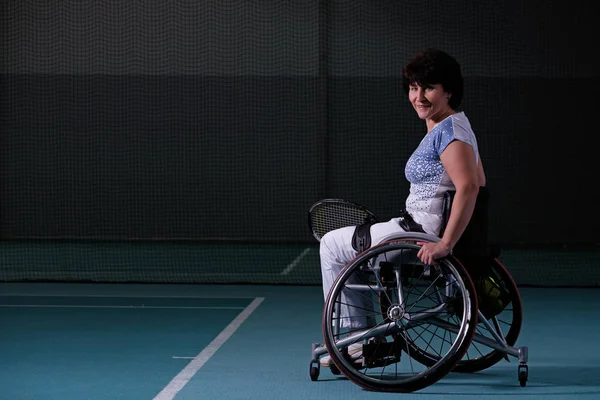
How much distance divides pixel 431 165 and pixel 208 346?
1612 mm

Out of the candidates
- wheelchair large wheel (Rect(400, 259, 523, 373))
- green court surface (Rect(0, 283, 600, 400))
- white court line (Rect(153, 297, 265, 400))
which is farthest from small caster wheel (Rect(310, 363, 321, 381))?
white court line (Rect(153, 297, 265, 400))

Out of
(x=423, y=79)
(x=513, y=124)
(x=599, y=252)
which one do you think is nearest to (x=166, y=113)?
(x=513, y=124)

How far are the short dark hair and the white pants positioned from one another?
48cm

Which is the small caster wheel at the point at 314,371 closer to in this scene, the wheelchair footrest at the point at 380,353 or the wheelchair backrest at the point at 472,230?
the wheelchair footrest at the point at 380,353

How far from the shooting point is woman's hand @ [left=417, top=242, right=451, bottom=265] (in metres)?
3.37

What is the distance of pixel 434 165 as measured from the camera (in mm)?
3547

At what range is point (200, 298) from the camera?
6.50 metres

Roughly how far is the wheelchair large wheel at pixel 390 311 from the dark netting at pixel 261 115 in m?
7.81

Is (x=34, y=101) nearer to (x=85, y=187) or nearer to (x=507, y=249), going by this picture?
(x=85, y=187)

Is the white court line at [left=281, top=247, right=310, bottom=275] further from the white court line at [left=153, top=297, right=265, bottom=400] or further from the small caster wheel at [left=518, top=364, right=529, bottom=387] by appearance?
the small caster wheel at [left=518, top=364, right=529, bottom=387]

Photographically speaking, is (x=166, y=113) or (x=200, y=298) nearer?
(x=200, y=298)

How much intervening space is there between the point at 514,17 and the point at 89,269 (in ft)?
19.1

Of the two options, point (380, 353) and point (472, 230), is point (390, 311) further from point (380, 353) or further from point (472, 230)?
point (472, 230)

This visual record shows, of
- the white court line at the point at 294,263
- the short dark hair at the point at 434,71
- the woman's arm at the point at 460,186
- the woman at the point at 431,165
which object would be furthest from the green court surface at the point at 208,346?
the white court line at the point at 294,263
